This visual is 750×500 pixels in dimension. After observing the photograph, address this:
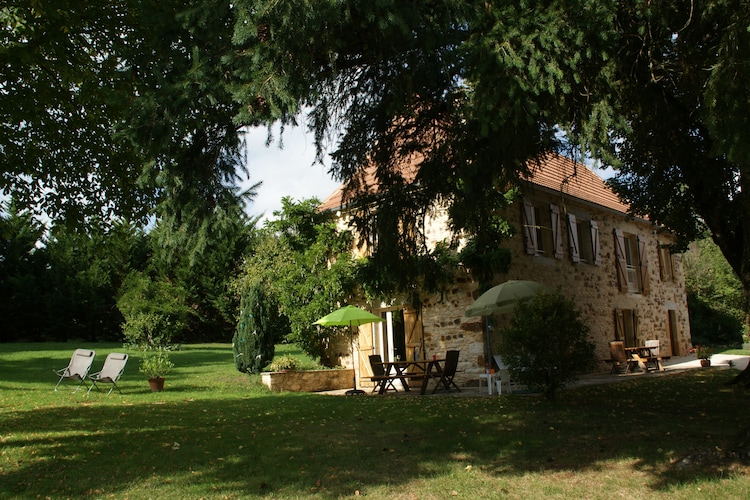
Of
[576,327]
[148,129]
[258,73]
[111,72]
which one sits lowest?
[576,327]

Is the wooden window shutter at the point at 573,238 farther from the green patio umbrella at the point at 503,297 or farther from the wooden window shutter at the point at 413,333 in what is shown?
the green patio umbrella at the point at 503,297

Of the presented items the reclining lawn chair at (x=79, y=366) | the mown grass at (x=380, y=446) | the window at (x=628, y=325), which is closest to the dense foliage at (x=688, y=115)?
the mown grass at (x=380, y=446)

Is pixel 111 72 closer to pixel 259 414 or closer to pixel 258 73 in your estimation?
pixel 258 73

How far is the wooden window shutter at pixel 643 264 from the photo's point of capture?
728 inches

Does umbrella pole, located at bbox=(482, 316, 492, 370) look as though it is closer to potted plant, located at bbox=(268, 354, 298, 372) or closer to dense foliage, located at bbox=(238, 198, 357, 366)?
dense foliage, located at bbox=(238, 198, 357, 366)

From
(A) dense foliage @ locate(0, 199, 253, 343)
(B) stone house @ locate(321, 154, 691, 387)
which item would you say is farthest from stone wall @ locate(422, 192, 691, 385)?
(A) dense foliage @ locate(0, 199, 253, 343)

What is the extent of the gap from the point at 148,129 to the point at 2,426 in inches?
189

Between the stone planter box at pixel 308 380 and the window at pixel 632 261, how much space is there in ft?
28.4

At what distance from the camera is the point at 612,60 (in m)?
5.36

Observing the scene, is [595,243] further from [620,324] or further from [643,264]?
[643,264]

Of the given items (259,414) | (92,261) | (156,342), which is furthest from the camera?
(92,261)

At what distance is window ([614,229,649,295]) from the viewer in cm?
1750

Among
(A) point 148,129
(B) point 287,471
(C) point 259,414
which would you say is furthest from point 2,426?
(A) point 148,129

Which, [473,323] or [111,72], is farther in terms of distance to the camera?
[473,323]
